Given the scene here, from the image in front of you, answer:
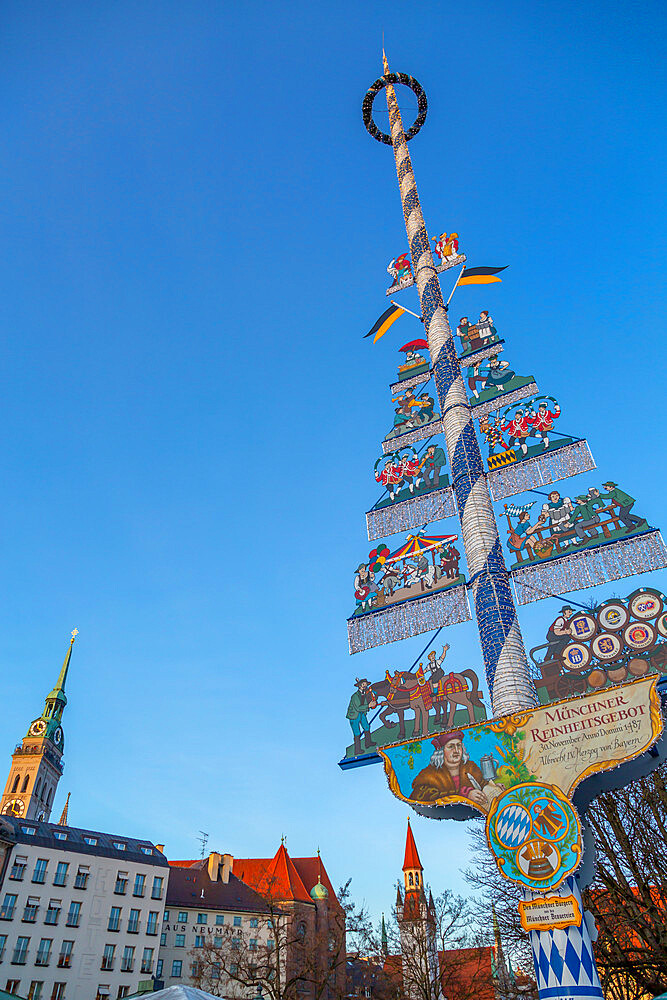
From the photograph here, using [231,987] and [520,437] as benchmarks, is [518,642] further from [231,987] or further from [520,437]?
[231,987]

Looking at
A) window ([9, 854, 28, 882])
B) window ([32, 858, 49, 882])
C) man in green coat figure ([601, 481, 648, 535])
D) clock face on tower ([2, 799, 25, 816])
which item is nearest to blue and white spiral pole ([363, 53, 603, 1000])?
man in green coat figure ([601, 481, 648, 535])

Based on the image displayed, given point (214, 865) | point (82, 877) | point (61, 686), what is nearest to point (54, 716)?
point (61, 686)

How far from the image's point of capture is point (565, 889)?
26.6 feet

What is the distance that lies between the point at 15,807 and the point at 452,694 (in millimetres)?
83390

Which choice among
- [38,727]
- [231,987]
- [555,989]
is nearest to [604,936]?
[555,989]

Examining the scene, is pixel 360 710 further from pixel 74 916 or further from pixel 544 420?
pixel 74 916

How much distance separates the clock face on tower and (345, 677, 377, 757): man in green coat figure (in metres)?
80.8

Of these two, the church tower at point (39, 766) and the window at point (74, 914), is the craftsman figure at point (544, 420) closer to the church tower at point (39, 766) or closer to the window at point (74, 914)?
the window at point (74, 914)

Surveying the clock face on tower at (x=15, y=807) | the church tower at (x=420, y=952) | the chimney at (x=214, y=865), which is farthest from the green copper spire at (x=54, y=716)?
the church tower at (x=420, y=952)

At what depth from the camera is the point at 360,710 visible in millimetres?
11242

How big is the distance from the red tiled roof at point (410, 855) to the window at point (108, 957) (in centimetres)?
3439

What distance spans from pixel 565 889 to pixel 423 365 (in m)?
11.1

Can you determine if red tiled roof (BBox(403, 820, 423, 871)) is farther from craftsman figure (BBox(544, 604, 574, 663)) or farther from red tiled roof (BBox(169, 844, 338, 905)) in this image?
craftsman figure (BBox(544, 604, 574, 663))

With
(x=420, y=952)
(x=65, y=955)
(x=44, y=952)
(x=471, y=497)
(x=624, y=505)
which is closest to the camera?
(x=624, y=505)
